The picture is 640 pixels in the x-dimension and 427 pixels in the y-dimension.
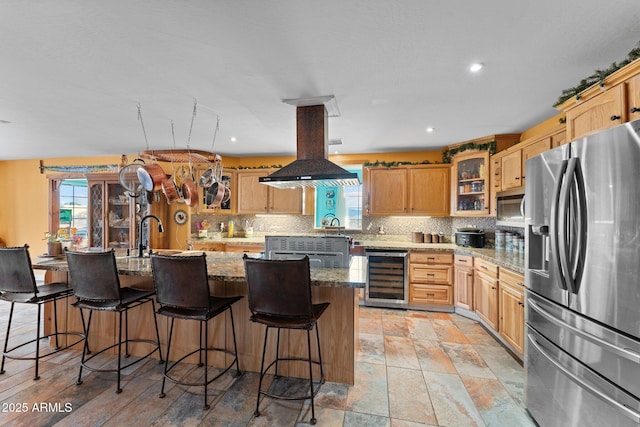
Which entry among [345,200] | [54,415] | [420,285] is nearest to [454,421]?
[420,285]

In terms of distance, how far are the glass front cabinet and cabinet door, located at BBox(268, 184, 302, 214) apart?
100 inches

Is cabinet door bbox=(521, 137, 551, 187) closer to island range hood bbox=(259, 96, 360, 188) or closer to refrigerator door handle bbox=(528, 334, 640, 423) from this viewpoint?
refrigerator door handle bbox=(528, 334, 640, 423)

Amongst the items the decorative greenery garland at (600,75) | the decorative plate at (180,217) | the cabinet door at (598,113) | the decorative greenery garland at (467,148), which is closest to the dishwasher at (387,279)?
the decorative greenery garland at (467,148)

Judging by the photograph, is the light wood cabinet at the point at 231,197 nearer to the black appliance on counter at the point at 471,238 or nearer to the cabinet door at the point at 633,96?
the black appliance on counter at the point at 471,238

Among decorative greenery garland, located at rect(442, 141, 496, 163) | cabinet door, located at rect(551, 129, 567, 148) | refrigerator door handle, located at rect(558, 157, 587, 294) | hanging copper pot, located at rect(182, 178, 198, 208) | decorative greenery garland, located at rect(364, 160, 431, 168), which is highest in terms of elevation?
decorative greenery garland, located at rect(442, 141, 496, 163)

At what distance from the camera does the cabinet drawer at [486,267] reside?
3.08m

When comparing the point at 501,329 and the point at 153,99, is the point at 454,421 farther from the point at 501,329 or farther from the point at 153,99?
the point at 153,99

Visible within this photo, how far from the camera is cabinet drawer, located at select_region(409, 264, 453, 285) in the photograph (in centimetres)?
396

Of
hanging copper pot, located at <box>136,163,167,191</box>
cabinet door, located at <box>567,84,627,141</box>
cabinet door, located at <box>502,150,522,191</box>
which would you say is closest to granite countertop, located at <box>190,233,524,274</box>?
cabinet door, located at <box>502,150,522,191</box>

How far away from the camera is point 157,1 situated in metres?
1.44

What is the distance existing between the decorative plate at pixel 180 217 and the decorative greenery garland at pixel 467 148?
471cm

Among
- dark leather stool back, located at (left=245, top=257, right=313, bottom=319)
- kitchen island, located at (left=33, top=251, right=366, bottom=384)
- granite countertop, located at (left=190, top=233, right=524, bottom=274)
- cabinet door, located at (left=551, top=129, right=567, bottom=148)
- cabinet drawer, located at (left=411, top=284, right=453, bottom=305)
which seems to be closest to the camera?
dark leather stool back, located at (left=245, top=257, right=313, bottom=319)

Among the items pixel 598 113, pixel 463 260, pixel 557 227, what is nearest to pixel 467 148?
pixel 463 260

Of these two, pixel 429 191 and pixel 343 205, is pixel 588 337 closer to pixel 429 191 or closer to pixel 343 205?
pixel 429 191
